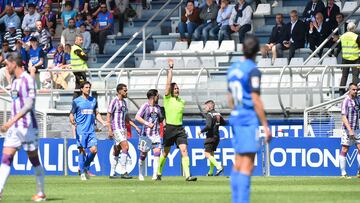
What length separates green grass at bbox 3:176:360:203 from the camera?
64.3ft

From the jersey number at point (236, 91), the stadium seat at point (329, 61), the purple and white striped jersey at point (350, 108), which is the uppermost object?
the stadium seat at point (329, 61)

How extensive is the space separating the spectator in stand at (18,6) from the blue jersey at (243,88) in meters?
26.9

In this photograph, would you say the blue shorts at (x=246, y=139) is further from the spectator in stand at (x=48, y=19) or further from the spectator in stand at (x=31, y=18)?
the spectator in stand at (x=31, y=18)

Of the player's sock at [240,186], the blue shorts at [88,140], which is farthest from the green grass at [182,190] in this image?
the player's sock at [240,186]

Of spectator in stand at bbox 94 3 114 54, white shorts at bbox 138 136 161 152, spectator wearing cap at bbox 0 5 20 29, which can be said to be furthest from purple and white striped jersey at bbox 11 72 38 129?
spectator wearing cap at bbox 0 5 20 29

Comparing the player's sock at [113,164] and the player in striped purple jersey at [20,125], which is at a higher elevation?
the player in striped purple jersey at [20,125]

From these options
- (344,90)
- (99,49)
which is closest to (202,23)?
(99,49)

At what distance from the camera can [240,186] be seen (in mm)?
14781

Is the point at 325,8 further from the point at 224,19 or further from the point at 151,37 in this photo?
the point at 151,37

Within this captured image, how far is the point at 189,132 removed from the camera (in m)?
32.9

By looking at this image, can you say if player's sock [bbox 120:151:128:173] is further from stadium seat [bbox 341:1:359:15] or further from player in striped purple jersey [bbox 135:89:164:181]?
stadium seat [bbox 341:1:359:15]

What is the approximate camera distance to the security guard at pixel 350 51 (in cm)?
3139

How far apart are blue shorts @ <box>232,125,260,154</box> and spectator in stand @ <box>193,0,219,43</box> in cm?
2120

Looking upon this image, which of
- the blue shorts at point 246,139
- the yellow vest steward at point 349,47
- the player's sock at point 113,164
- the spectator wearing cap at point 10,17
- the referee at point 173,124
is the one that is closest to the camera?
the blue shorts at point 246,139
